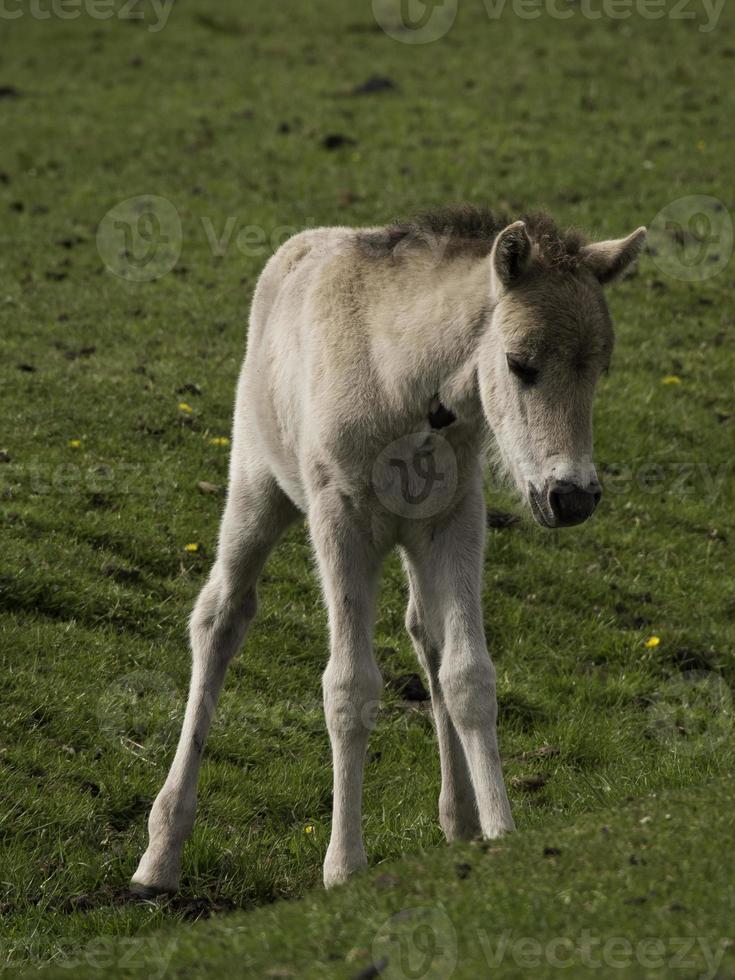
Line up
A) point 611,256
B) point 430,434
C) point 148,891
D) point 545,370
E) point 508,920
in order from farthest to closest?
1. point 148,891
2. point 430,434
3. point 611,256
4. point 545,370
5. point 508,920

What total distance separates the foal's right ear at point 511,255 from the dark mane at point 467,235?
0.13 metres

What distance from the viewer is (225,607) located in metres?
7.09

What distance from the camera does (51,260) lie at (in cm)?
1631

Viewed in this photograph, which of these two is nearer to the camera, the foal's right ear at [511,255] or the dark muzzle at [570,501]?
the dark muzzle at [570,501]

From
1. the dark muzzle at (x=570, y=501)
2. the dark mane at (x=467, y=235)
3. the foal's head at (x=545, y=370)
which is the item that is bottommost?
the dark muzzle at (x=570, y=501)

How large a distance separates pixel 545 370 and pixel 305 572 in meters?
4.67

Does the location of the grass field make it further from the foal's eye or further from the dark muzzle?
the foal's eye

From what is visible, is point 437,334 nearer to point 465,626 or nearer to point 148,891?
point 465,626

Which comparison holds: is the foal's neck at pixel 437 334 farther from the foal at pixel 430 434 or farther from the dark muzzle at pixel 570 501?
the dark muzzle at pixel 570 501

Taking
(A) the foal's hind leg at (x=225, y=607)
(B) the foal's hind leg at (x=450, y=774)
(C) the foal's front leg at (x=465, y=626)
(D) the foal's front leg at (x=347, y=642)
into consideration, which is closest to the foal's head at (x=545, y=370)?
(C) the foal's front leg at (x=465, y=626)

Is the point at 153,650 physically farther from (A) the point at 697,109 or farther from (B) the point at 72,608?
(A) the point at 697,109

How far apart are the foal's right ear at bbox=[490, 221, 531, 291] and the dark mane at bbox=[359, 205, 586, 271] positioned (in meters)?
0.13

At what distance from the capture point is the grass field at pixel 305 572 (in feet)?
16.8

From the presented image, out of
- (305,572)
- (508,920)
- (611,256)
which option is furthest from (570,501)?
(305,572)
